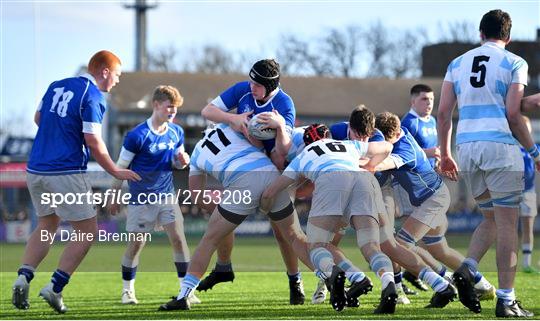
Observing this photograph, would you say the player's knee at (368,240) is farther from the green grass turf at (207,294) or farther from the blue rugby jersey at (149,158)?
the blue rugby jersey at (149,158)

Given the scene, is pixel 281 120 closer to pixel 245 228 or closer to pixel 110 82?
pixel 110 82

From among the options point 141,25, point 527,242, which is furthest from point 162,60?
point 527,242

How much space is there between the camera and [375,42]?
190 feet

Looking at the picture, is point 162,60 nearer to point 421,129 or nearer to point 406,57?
point 406,57

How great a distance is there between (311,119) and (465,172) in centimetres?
4068

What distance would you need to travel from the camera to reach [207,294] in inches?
464

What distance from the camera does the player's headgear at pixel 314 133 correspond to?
358 inches

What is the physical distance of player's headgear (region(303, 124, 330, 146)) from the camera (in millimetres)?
9097

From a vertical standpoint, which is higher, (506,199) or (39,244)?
(506,199)

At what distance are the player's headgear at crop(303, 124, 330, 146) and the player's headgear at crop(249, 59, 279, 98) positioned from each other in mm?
503

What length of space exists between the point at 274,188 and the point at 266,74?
3.30 ft

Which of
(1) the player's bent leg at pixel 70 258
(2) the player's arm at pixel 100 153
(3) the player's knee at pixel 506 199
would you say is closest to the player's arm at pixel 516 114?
(3) the player's knee at pixel 506 199

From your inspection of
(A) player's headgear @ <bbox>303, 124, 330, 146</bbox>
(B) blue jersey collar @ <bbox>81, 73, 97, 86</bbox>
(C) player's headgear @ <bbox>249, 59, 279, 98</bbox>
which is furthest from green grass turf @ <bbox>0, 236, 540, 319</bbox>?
(C) player's headgear @ <bbox>249, 59, 279, 98</bbox>
